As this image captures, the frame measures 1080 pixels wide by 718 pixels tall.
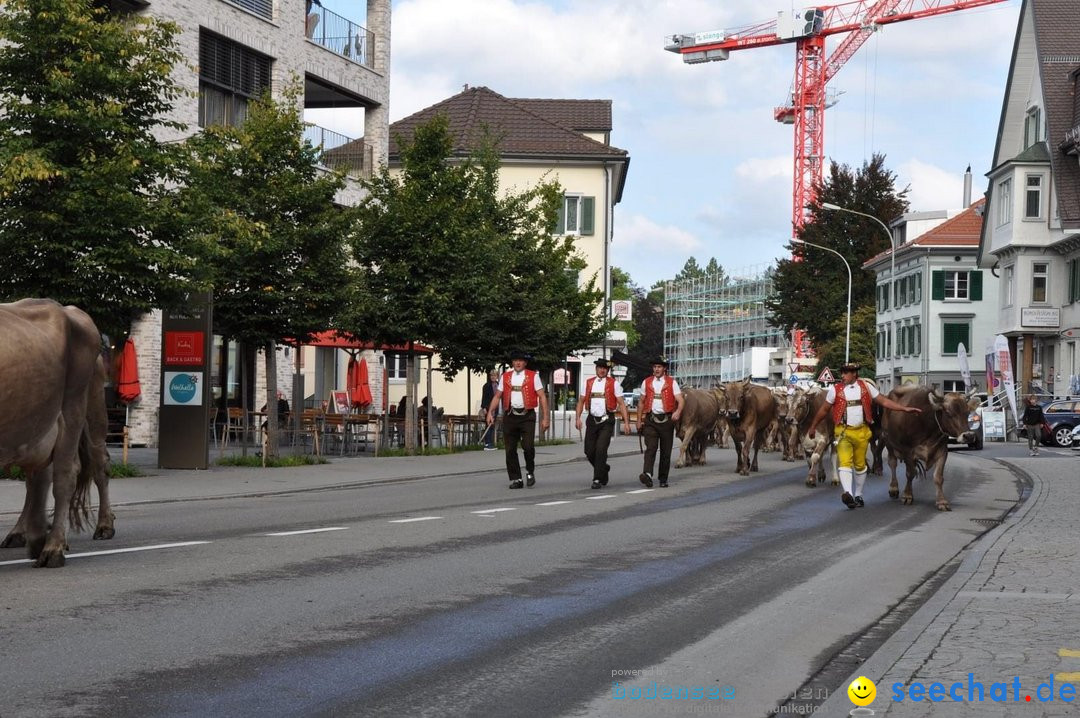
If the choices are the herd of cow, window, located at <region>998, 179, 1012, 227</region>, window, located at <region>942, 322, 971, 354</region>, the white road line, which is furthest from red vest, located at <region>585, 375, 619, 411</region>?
window, located at <region>942, 322, 971, 354</region>

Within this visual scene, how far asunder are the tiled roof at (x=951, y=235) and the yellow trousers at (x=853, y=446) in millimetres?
59984

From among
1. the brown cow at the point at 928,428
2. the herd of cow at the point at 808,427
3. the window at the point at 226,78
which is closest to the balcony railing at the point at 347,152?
the window at the point at 226,78

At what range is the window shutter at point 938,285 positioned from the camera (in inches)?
3063

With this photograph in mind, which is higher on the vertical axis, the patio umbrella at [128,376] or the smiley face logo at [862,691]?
the patio umbrella at [128,376]

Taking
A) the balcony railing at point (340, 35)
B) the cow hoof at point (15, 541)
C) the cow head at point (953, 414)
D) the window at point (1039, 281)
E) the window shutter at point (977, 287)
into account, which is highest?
the balcony railing at point (340, 35)

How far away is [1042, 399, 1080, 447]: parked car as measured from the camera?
161 ft

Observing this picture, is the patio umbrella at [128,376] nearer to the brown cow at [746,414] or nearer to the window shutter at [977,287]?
the brown cow at [746,414]

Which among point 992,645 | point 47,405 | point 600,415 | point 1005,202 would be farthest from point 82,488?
point 1005,202

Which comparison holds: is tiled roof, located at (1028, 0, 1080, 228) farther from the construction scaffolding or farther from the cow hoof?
the construction scaffolding

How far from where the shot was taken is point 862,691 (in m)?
6.57

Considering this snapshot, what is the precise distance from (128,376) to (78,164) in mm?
9700

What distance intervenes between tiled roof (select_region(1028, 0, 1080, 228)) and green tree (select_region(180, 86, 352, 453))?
39103 mm

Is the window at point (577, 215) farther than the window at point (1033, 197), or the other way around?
the window at point (577, 215)

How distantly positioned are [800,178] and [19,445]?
95343 millimetres
